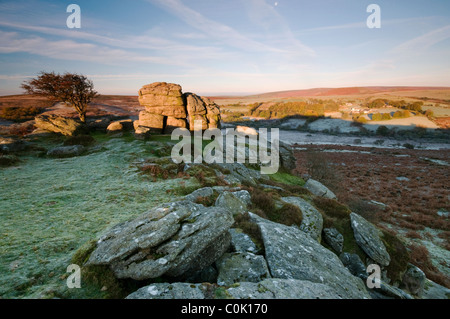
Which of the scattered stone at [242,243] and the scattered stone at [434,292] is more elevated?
the scattered stone at [242,243]

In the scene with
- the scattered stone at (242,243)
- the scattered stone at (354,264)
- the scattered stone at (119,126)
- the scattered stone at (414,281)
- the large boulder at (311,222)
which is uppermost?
the scattered stone at (119,126)

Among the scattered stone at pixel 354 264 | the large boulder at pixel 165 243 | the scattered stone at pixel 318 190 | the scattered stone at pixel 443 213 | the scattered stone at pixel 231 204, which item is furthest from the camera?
the scattered stone at pixel 443 213

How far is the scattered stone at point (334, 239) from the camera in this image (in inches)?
446

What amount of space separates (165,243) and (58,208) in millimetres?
9047

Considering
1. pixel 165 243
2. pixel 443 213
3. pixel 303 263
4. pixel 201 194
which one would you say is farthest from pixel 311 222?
pixel 443 213

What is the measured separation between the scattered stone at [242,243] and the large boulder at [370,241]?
8114mm

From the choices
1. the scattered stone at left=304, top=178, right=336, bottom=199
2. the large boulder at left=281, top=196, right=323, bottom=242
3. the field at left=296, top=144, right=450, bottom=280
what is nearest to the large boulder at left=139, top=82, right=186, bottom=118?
the scattered stone at left=304, top=178, right=336, bottom=199

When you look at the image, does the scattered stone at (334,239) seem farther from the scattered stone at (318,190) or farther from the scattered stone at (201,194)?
the scattered stone at (318,190)

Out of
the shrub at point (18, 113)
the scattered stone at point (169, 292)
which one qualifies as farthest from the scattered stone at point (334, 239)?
the shrub at point (18, 113)

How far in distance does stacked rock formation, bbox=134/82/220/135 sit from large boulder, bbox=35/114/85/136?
9.09 m

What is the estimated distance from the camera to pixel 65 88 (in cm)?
3550

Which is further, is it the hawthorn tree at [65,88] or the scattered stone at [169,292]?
the hawthorn tree at [65,88]

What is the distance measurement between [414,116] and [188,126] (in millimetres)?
159466
